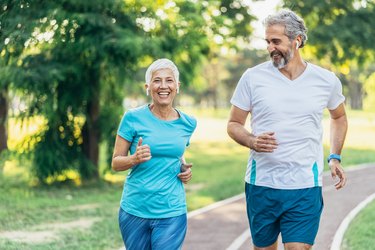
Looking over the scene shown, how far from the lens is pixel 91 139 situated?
623 inches

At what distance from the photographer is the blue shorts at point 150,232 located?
4301 millimetres

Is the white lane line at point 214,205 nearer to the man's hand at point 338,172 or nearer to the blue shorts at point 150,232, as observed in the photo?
the man's hand at point 338,172

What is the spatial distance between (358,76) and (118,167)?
71.8m

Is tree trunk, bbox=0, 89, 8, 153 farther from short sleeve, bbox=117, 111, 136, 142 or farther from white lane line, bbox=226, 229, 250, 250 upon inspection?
short sleeve, bbox=117, 111, 136, 142

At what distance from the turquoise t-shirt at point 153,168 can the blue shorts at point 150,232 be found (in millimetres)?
44

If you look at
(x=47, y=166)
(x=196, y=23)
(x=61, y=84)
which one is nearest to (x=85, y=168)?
(x=47, y=166)

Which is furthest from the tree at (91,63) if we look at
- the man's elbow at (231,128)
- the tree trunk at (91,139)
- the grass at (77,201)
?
the man's elbow at (231,128)

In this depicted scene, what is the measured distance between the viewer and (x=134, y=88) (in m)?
15.0

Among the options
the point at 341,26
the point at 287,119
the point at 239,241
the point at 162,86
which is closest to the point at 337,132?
the point at 287,119

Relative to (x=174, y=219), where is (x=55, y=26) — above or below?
above

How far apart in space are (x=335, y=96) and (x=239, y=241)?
450 cm

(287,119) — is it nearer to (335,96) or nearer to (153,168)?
(335,96)

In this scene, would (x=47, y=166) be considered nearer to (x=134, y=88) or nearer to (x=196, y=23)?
(x=134, y=88)

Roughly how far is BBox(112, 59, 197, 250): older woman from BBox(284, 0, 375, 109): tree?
580 inches
